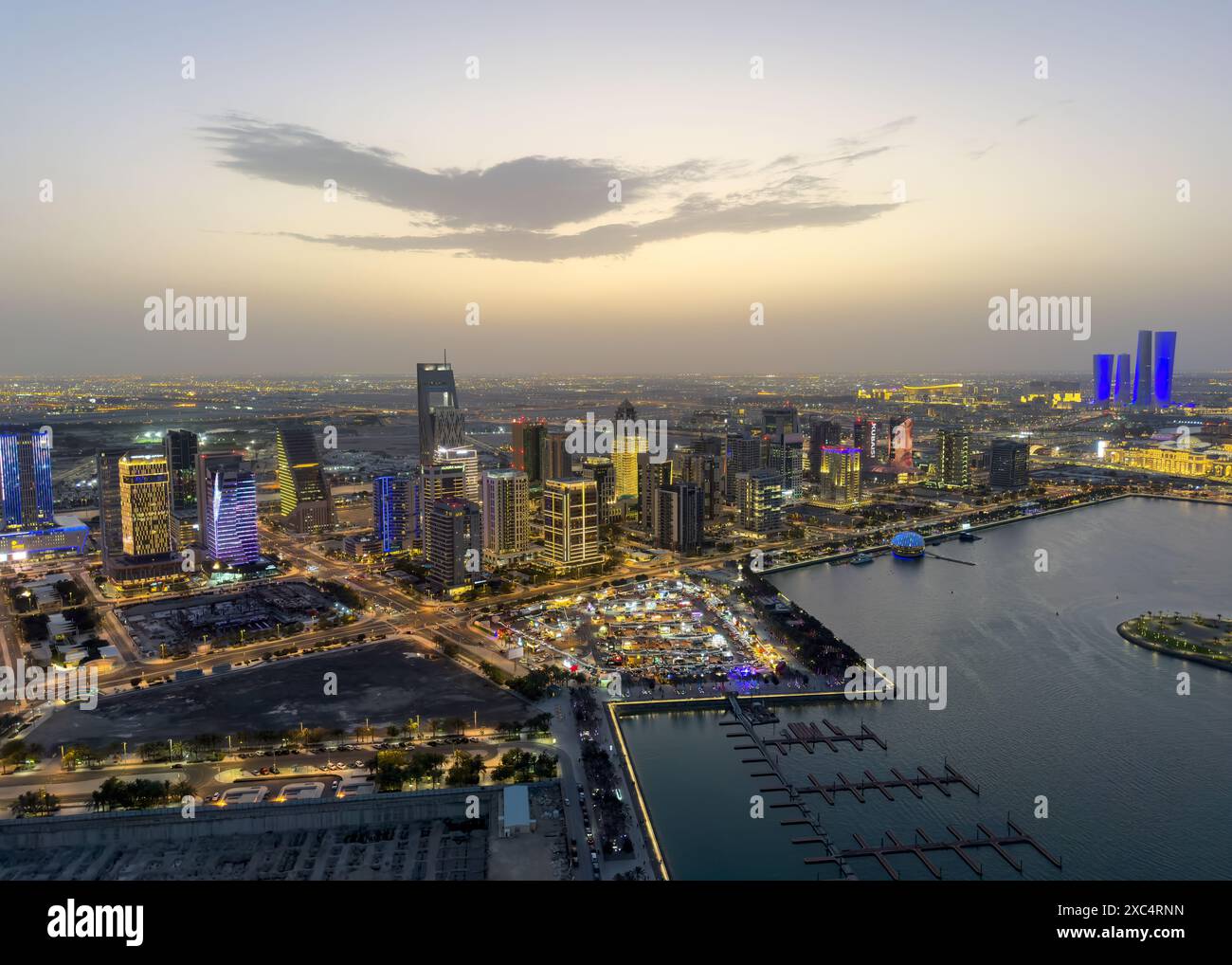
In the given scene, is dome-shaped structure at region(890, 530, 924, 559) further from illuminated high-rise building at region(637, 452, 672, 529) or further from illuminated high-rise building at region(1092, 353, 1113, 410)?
illuminated high-rise building at region(1092, 353, 1113, 410)

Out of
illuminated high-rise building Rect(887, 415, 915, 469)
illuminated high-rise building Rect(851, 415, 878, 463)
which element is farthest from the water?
illuminated high-rise building Rect(887, 415, 915, 469)

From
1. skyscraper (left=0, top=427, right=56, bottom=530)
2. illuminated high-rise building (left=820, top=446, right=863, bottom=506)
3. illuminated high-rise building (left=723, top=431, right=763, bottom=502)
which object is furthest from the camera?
illuminated high-rise building (left=723, top=431, right=763, bottom=502)

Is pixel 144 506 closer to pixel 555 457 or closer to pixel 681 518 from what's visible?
pixel 555 457

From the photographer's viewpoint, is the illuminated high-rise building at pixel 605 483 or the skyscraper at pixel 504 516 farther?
the illuminated high-rise building at pixel 605 483

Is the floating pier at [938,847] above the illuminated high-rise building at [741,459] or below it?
below

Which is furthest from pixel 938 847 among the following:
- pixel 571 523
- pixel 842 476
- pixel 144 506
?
pixel 842 476

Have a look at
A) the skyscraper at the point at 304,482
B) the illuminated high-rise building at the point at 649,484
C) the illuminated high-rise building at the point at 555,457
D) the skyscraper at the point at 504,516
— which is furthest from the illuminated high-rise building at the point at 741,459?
the skyscraper at the point at 304,482

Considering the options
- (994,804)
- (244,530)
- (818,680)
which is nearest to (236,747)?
(818,680)

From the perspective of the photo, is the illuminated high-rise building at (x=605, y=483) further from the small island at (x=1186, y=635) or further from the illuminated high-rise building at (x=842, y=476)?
the small island at (x=1186, y=635)
